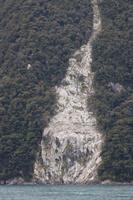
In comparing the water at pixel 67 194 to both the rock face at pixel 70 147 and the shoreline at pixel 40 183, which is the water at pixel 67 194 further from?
the rock face at pixel 70 147

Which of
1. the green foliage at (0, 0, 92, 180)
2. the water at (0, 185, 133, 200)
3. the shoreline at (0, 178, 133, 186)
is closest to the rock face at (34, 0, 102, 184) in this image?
the shoreline at (0, 178, 133, 186)

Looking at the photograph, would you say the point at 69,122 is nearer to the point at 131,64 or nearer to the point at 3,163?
the point at 3,163

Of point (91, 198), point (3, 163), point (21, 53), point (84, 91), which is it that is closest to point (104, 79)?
point (84, 91)

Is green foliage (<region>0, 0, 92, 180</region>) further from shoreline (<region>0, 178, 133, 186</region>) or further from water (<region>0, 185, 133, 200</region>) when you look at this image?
water (<region>0, 185, 133, 200</region>)

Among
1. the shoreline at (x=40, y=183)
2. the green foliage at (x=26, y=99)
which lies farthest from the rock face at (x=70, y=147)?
the green foliage at (x=26, y=99)

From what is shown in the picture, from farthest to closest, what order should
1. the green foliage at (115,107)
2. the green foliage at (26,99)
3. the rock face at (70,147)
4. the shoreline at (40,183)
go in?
the green foliage at (26,99)
the rock face at (70,147)
the green foliage at (115,107)
the shoreline at (40,183)

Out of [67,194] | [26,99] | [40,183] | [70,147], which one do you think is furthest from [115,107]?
[67,194]

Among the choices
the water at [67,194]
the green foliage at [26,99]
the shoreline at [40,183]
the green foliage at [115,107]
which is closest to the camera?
the water at [67,194]

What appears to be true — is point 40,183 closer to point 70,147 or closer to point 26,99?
point 70,147
